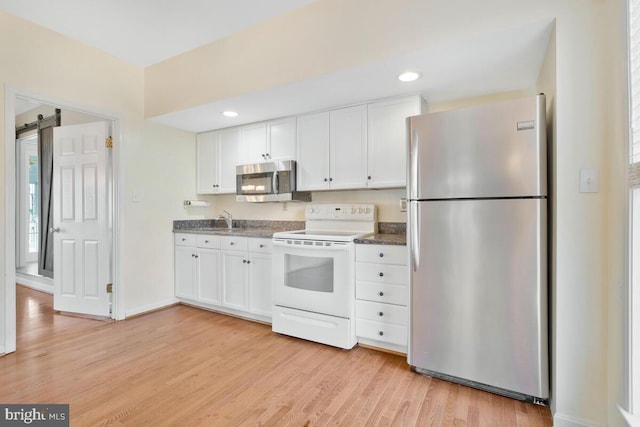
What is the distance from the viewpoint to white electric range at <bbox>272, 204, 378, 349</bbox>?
2.45 m

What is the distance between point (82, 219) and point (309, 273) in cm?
250

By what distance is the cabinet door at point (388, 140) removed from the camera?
103 inches

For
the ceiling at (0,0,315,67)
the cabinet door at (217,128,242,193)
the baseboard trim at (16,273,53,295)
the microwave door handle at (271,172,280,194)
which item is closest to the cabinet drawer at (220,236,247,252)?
the microwave door handle at (271,172,280,194)

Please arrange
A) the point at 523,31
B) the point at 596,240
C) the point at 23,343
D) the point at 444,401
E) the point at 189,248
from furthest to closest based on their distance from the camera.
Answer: the point at 189,248, the point at 23,343, the point at 444,401, the point at 523,31, the point at 596,240

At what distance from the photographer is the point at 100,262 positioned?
3164mm

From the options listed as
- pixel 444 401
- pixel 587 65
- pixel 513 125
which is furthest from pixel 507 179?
pixel 444 401

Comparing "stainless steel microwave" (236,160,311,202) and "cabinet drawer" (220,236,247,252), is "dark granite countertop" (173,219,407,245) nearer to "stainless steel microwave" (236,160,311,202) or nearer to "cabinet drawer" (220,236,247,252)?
"cabinet drawer" (220,236,247,252)

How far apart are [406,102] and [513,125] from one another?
1.02 meters

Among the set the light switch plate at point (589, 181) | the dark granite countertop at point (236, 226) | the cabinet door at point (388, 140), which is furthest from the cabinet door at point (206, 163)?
the light switch plate at point (589, 181)

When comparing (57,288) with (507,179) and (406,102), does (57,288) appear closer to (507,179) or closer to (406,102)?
(406,102)

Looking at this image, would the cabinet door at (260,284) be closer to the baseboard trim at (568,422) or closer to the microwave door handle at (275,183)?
Result: the microwave door handle at (275,183)

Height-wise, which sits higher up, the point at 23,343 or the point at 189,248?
the point at 189,248

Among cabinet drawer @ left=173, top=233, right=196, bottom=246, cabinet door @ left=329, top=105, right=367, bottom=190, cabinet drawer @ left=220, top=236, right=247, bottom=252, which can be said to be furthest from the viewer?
cabinet drawer @ left=173, top=233, right=196, bottom=246

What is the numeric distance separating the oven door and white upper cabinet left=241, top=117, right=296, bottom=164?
1.01 metres
